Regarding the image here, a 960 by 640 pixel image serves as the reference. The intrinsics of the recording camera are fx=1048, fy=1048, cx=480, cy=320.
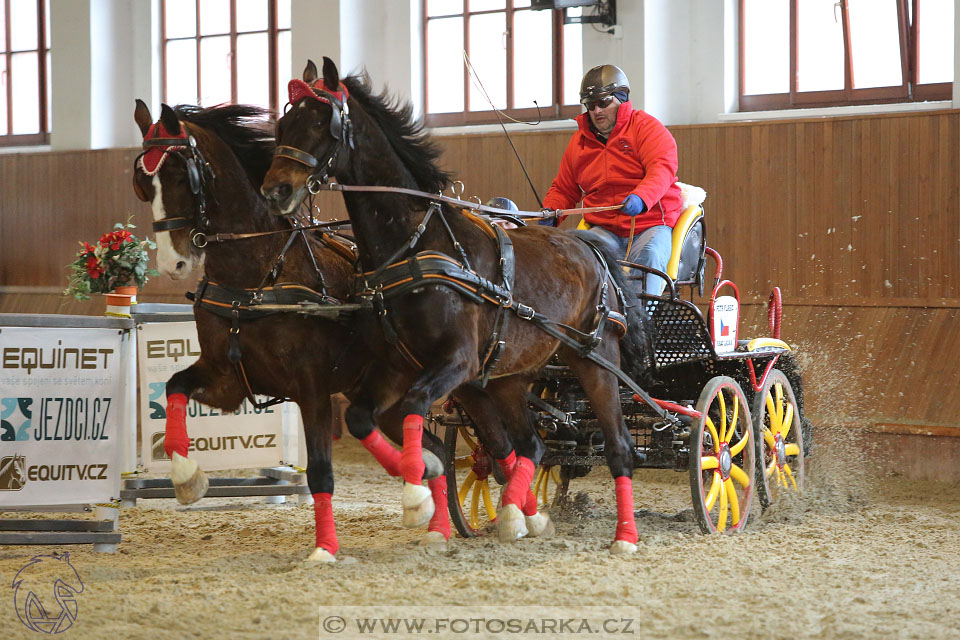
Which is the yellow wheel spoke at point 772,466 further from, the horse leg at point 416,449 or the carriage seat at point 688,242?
the horse leg at point 416,449

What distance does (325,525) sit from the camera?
13.5 ft

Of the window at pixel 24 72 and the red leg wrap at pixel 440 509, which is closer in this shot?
the red leg wrap at pixel 440 509

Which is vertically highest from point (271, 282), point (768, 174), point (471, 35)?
point (471, 35)

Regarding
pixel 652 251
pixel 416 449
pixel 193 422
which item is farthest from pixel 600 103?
pixel 193 422

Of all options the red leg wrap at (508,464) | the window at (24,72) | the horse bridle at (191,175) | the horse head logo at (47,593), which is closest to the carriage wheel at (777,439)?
the red leg wrap at (508,464)

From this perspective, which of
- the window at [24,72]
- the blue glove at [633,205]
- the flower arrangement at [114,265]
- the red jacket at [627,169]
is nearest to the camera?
the blue glove at [633,205]

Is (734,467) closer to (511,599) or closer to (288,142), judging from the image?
(511,599)

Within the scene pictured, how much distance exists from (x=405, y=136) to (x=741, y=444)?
7.26 ft

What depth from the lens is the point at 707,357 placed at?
486cm

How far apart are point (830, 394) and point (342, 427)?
3858mm

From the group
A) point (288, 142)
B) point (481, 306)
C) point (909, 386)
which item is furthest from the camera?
point (909, 386)

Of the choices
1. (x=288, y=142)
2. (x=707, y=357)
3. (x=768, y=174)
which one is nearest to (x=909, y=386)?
(x=768, y=174)

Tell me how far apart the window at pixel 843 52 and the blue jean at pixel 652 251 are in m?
3.31

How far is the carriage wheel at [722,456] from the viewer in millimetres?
4566
